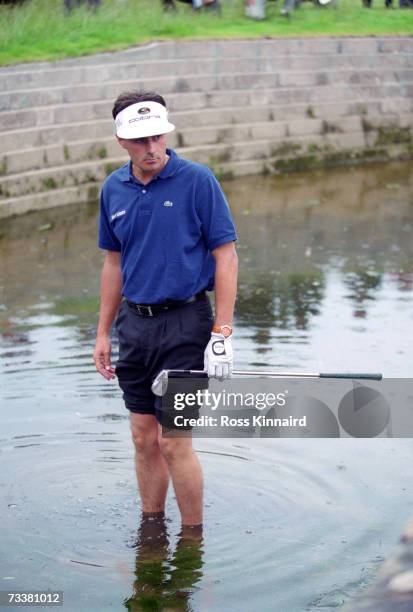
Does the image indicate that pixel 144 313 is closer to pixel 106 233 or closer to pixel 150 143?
pixel 106 233

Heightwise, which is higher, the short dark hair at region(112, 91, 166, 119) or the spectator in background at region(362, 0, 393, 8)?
the short dark hair at region(112, 91, 166, 119)

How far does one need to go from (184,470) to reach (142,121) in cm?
143

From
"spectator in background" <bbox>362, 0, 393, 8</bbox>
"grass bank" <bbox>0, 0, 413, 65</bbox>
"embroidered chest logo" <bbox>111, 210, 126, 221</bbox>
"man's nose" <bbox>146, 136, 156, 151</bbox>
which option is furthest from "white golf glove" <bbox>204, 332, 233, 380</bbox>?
"spectator in background" <bbox>362, 0, 393, 8</bbox>

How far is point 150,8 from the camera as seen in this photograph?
17938 mm

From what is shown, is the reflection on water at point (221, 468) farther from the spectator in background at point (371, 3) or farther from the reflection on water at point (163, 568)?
the spectator in background at point (371, 3)

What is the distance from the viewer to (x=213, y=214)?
5094 millimetres

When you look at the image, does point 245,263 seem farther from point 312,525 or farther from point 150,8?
point 150,8

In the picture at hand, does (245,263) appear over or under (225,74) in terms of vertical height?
under

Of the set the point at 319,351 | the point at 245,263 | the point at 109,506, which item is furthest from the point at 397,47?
the point at 109,506

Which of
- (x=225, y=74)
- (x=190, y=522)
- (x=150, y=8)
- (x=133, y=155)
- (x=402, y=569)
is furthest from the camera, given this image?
(x=150, y=8)

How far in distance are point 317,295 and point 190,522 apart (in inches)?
192

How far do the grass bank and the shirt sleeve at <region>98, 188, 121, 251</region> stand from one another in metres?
9.36

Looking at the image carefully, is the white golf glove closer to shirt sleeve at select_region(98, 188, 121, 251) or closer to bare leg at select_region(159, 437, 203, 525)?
bare leg at select_region(159, 437, 203, 525)

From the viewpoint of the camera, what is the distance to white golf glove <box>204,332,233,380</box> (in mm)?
5059
